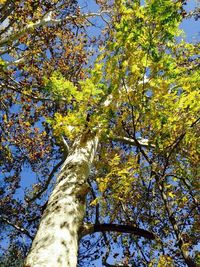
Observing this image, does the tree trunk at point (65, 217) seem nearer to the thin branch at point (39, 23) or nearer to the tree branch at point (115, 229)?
the tree branch at point (115, 229)

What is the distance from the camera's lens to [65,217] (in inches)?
131

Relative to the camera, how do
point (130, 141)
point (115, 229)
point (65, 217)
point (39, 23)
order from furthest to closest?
1. point (39, 23)
2. point (130, 141)
3. point (115, 229)
4. point (65, 217)

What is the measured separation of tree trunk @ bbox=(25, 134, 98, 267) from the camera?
279 cm

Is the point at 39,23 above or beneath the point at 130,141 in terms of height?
above

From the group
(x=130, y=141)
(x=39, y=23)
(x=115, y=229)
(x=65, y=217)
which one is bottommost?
(x=65, y=217)

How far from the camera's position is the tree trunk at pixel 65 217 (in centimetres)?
279

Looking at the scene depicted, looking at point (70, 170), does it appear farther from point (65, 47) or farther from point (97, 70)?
point (65, 47)

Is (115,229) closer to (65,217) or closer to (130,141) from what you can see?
(65,217)

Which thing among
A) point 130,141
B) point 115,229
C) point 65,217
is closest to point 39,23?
point 130,141

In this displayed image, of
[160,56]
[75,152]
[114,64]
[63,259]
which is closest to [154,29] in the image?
[160,56]

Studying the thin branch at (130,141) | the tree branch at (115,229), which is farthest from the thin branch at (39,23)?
the tree branch at (115,229)

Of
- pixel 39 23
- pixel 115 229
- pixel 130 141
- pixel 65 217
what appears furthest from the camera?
Result: pixel 39 23

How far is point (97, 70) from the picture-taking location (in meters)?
4.68

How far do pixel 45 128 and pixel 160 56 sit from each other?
6.87 metres
